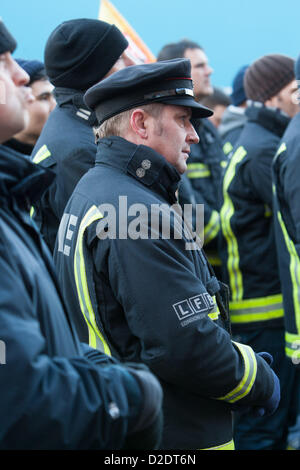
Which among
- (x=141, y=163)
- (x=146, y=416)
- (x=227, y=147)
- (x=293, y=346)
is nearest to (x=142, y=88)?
(x=141, y=163)

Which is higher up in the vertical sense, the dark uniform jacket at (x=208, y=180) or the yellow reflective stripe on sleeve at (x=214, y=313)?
the yellow reflective stripe on sleeve at (x=214, y=313)

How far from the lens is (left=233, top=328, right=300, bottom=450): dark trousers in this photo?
14.5ft

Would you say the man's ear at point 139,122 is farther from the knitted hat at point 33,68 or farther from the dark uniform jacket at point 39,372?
the knitted hat at point 33,68

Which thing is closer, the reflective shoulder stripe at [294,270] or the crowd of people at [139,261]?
the crowd of people at [139,261]

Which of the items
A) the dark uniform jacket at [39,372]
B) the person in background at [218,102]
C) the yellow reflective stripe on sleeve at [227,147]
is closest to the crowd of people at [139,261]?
the dark uniform jacket at [39,372]

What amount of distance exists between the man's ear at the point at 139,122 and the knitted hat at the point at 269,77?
2.42m

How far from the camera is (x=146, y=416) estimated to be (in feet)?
5.31

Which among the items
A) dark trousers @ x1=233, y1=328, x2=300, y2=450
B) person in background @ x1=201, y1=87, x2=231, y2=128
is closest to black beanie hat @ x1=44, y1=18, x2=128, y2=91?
dark trousers @ x1=233, y1=328, x2=300, y2=450

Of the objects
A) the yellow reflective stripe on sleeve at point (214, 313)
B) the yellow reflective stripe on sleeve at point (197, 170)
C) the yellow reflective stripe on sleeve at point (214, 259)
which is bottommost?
the yellow reflective stripe on sleeve at point (214, 259)

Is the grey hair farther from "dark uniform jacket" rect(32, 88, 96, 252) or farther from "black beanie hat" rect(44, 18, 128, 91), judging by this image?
"black beanie hat" rect(44, 18, 128, 91)

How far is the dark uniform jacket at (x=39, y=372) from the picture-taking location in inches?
57.3

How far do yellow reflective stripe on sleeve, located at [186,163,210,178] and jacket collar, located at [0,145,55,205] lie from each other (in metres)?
3.05

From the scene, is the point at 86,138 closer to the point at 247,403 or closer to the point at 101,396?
the point at 247,403

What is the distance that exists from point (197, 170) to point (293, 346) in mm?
1442
